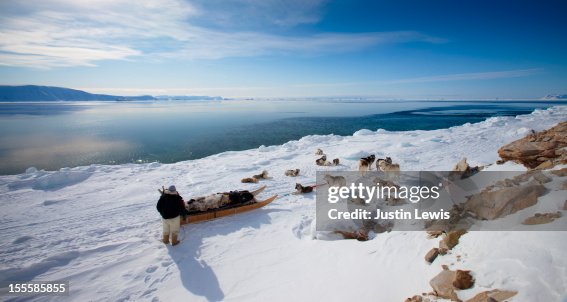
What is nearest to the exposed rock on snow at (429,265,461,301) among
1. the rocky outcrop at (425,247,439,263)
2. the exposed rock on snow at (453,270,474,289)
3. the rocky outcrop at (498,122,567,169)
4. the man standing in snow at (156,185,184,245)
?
the exposed rock on snow at (453,270,474,289)

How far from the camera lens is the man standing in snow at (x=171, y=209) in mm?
7574

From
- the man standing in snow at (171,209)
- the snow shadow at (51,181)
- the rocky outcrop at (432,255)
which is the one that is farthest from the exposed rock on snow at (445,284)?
the snow shadow at (51,181)

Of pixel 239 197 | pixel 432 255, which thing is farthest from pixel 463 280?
pixel 239 197

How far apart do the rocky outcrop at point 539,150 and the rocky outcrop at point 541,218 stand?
3.39 m

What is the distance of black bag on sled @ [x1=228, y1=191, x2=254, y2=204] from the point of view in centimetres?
995

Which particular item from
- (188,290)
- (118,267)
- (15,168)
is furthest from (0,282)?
(15,168)

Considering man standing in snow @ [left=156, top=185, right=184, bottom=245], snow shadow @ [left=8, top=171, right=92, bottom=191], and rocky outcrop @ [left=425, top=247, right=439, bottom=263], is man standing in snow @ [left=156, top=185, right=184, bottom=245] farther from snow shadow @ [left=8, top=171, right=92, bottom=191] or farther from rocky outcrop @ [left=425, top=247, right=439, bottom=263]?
snow shadow @ [left=8, top=171, right=92, bottom=191]

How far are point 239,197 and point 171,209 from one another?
9.54 ft

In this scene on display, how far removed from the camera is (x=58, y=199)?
11.7 meters

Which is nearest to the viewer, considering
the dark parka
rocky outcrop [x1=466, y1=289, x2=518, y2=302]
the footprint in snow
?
rocky outcrop [x1=466, y1=289, x2=518, y2=302]

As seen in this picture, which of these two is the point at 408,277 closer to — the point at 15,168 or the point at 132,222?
the point at 132,222

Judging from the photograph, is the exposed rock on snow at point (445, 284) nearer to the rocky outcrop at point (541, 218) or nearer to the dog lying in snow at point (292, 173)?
the rocky outcrop at point (541, 218)

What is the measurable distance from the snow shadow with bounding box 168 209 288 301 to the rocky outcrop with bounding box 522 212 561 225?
6.03 m

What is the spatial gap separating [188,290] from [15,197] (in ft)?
37.7
